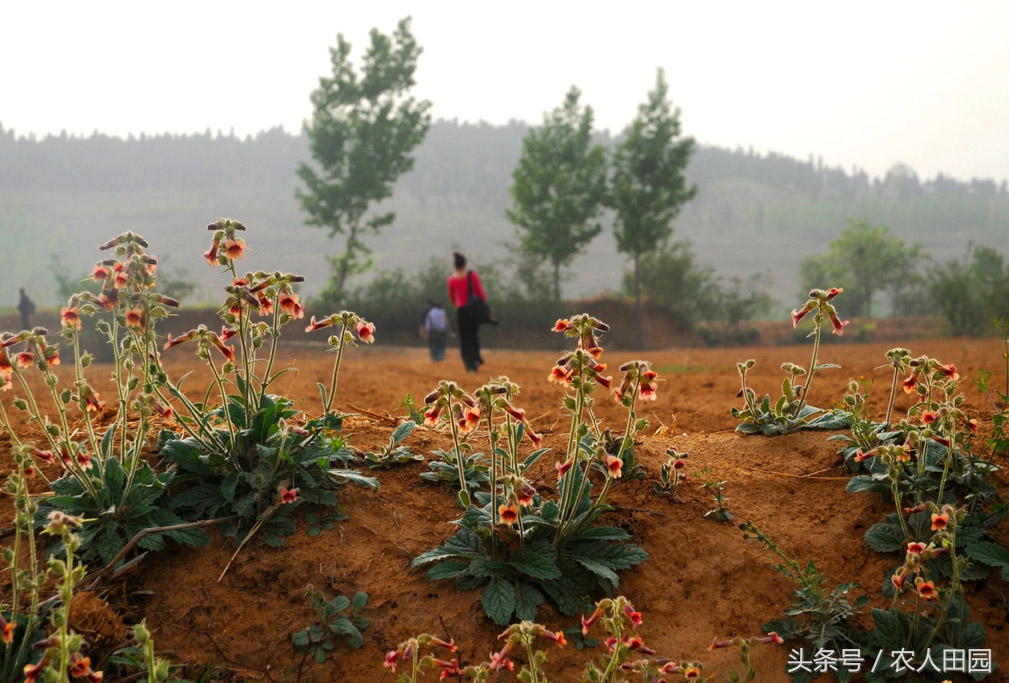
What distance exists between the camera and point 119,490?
2656 mm

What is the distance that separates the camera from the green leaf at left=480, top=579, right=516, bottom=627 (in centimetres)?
242

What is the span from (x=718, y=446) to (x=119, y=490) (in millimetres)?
2748

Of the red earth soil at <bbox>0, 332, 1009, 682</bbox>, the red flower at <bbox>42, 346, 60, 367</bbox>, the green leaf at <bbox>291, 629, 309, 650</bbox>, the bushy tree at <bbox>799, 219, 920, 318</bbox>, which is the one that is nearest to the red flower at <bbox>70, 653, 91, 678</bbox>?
the red earth soil at <bbox>0, 332, 1009, 682</bbox>

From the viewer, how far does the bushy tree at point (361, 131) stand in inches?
1123

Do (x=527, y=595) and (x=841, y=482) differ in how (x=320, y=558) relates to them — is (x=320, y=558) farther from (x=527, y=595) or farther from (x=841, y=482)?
(x=841, y=482)

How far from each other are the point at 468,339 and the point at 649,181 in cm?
2028

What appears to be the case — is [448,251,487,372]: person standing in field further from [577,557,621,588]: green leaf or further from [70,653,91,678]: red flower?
[70,653,91,678]: red flower

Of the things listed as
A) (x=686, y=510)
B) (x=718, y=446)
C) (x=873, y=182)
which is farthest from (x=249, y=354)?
(x=873, y=182)

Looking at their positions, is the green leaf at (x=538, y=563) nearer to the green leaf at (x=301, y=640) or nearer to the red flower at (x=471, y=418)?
the red flower at (x=471, y=418)

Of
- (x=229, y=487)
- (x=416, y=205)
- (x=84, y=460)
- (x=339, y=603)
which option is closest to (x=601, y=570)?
(x=339, y=603)

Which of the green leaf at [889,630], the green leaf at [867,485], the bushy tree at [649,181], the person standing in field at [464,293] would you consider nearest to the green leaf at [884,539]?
the green leaf at [867,485]

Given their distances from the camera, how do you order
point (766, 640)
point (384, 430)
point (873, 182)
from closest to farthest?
1. point (766, 640)
2. point (384, 430)
3. point (873, 182)

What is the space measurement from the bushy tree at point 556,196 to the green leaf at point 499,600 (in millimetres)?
29054

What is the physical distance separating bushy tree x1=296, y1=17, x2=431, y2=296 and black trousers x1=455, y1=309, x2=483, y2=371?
648 inches
